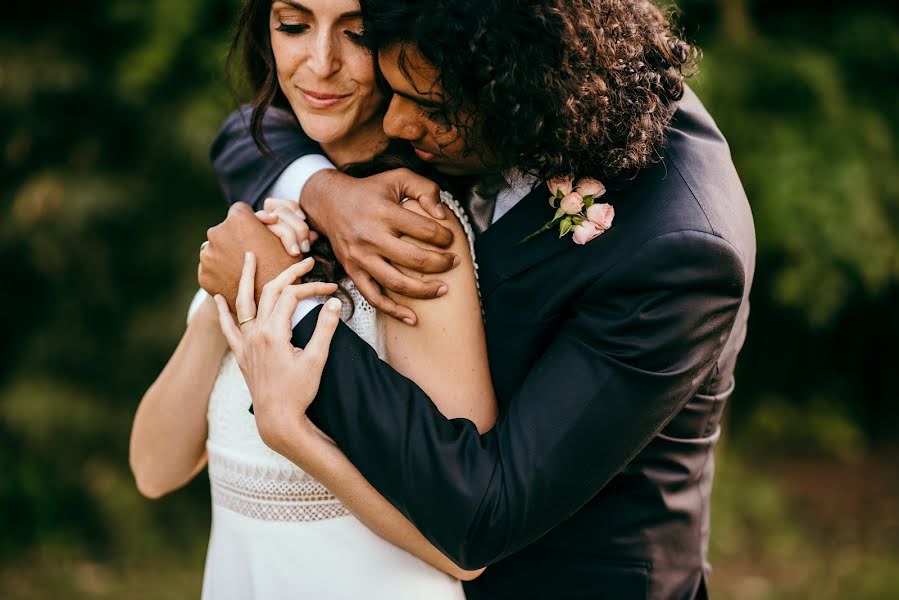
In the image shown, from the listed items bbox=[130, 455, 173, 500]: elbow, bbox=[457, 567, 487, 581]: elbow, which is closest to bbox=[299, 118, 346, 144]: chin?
bbox=[130, 455, 173, 500]: elbow

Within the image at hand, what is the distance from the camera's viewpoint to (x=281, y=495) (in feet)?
6.34

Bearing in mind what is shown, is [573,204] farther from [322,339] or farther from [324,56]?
[324,56]

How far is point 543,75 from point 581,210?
0.26 m

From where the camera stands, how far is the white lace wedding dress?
6.24 feet

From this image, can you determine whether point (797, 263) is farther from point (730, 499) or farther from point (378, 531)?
point (378, 531)

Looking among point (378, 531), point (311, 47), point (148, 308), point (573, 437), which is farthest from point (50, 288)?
point (573, 437)

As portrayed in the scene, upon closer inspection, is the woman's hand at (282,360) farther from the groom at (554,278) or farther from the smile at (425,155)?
the smile at (425,155)

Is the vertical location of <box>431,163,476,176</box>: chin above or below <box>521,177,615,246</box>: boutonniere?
below

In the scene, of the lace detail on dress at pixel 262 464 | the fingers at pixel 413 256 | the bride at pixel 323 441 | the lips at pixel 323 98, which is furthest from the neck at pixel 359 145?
the fingers at pixel 413 256

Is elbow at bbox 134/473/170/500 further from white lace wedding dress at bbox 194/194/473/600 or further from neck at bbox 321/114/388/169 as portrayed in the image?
neck at bbox 321/114/388/169

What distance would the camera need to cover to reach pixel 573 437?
1.67 metres

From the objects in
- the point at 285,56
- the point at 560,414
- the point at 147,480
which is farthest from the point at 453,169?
the point at 147,480

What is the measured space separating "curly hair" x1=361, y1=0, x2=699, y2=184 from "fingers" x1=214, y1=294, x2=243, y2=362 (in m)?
0.61

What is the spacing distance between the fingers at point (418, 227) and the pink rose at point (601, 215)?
0.28 m
